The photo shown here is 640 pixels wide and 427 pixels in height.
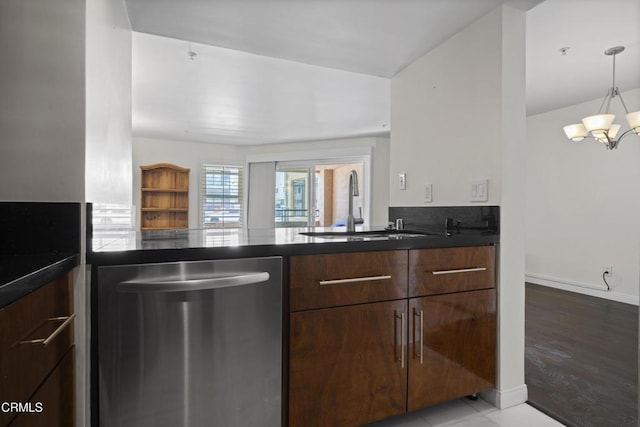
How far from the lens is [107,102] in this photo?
1441 millimetres

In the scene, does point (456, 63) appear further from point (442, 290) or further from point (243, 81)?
point (243, 81)

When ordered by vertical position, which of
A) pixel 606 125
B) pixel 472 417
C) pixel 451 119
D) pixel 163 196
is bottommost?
pixel 472 417

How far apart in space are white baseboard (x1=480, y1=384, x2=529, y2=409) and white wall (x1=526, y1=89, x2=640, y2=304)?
2780 millimetres

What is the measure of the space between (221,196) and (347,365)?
5535 mm

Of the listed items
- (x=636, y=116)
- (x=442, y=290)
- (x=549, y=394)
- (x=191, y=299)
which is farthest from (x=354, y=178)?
(x=636, y=116)

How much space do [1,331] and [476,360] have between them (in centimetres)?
185

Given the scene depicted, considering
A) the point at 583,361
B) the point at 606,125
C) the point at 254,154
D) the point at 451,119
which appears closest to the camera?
the point at 451,119

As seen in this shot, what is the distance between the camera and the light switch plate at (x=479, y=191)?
6.20ft

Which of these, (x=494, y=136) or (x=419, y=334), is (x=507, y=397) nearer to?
(x=419, y=334)

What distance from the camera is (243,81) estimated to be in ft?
11.0

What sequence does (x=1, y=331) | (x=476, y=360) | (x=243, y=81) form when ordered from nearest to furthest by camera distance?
(x=1, y=331), (x=476, y=360), (x=243, y=81)

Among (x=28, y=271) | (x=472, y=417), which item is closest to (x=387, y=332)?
(x=472, y=417)

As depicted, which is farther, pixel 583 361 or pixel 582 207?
pixel 582 207

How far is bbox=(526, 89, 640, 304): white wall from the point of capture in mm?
3645
